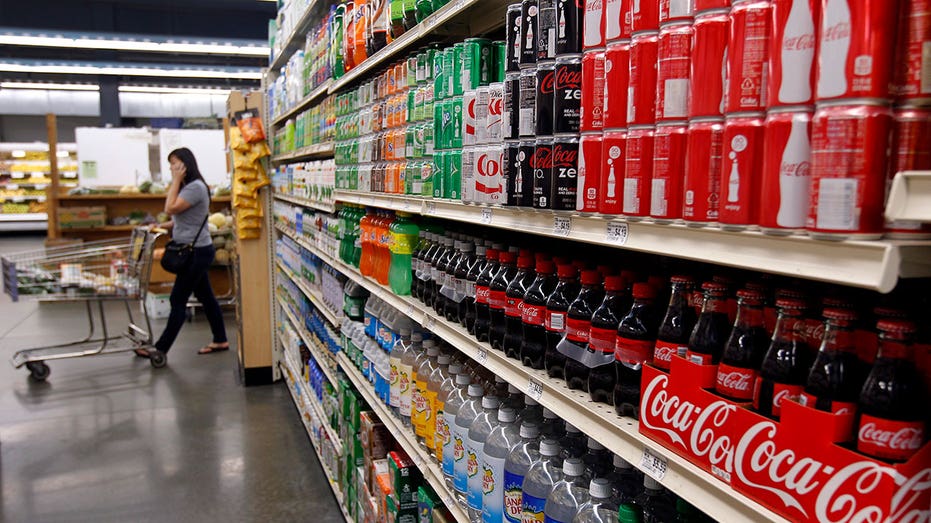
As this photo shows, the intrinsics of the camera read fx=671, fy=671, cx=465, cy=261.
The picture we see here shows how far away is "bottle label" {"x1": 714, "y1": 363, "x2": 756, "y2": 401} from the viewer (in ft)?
3.20

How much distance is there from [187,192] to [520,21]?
513 cm

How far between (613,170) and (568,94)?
22cm

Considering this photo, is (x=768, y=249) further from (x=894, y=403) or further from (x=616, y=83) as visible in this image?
(x=616, y=83)

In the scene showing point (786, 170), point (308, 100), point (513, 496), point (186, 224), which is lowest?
point (513, 496)

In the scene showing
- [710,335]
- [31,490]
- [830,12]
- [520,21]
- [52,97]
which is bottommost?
[31,490]

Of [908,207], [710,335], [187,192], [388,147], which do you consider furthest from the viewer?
[187,192]

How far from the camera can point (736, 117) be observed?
88 cm

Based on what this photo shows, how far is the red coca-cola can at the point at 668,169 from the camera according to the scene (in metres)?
0.99

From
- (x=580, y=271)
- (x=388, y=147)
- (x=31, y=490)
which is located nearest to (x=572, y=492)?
(x=580, y=271)

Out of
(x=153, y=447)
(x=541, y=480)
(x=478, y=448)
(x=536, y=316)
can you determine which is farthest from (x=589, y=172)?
(x=153, y=447)

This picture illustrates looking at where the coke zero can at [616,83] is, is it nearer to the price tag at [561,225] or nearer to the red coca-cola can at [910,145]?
the price tag at [561,225]

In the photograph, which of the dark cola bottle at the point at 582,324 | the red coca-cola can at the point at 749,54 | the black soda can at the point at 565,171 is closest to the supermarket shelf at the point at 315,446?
the dark cola bottle at the point at 582,324

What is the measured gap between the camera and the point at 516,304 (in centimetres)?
161

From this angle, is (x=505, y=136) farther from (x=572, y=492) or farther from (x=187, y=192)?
(x=187, y=192)
